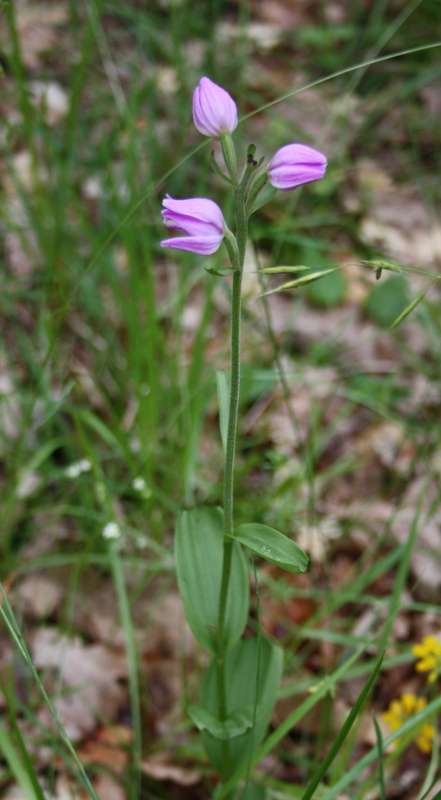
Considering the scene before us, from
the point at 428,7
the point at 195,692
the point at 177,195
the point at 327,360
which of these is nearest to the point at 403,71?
the point at 428,7

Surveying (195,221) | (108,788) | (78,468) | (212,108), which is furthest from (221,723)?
(212,108)

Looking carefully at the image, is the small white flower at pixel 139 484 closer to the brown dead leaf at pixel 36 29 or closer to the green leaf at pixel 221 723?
the green leaf at pixel 221 723

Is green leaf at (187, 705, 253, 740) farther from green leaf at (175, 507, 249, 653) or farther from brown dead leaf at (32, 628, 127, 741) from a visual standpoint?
brown dead leaf at (32, 628, 127, 741)

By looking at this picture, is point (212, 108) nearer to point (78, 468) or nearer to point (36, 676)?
point (36, 676)

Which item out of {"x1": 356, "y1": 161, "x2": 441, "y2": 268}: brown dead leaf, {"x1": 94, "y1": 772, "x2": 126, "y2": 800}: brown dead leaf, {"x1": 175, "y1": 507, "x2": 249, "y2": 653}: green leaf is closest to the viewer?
{"x1": 175, "y1": 507, "x2": 249, "y2": 653}: green leaf

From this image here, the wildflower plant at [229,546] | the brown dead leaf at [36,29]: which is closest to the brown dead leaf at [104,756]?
the wildflower plant at [229,546]

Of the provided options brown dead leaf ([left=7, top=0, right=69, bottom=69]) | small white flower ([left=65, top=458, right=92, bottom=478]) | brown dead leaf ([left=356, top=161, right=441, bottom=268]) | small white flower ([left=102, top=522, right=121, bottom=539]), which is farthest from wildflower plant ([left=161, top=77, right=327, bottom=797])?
brown dead leaf ([left=7, top=0, right=69, bottom=69])
